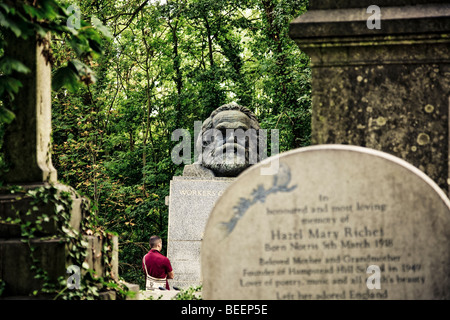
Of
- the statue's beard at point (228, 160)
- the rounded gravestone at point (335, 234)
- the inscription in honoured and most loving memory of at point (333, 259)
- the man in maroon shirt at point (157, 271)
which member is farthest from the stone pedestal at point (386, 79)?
the statue's beard at point (228, 160)

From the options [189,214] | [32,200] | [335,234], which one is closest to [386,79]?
[335,234]

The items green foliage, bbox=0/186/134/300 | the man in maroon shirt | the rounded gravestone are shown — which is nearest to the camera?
the rounded gravestone

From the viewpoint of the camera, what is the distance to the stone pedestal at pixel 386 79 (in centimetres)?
392

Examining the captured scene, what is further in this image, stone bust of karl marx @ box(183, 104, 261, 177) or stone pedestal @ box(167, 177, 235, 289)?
stone bust of karl marx @ box(183, 104, 261, 177)

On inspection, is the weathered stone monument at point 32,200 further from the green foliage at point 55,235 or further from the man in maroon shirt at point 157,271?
the man in maroon shirt at point 157,271

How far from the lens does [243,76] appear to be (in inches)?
721

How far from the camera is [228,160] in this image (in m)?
10.6

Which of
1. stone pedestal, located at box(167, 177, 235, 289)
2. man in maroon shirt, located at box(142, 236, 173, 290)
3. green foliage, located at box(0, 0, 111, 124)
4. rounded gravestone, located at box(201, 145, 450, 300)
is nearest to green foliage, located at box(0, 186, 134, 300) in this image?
green foliage, located at box(0, 0, 111, 124)

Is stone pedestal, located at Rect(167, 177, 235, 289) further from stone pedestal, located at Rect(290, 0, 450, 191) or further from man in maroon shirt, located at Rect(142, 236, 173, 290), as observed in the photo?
stone pedestal, located at Rect(290, 0, 450, 191)

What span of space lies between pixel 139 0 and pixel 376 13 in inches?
528

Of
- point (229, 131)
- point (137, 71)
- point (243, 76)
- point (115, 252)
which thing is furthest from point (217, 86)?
point (115, 252)

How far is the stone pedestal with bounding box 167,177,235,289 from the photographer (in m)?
10.3

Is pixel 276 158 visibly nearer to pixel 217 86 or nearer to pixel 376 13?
pixel 376 13

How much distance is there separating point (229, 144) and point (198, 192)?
113 centimetres
